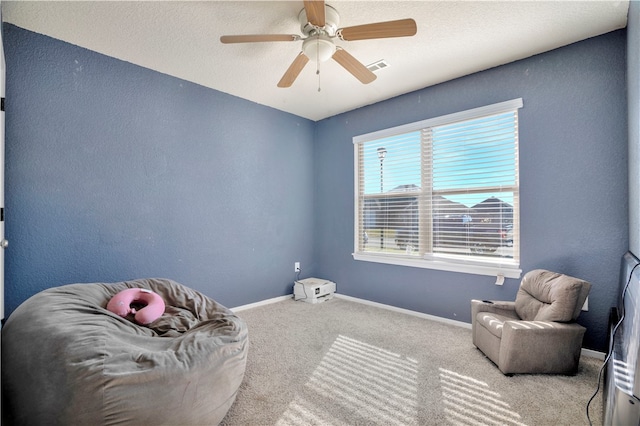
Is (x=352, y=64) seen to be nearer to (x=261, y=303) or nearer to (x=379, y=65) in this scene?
(x=379, y=65)

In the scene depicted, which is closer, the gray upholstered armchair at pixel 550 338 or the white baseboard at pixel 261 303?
the gray upholstered armchair at pixel 550 338

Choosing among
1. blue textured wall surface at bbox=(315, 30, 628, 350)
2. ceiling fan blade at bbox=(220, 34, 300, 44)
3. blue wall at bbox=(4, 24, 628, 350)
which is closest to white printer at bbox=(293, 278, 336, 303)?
blue wall at bbox=(4, 24, 628, 350)

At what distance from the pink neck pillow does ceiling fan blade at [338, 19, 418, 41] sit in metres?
2.43

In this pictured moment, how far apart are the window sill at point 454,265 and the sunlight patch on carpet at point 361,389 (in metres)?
1.24

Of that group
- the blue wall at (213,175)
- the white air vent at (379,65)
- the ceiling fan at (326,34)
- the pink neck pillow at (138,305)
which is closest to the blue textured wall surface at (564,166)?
the blue wall at (213,175)

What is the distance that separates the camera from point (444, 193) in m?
3.34

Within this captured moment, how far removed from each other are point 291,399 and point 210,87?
131 inches

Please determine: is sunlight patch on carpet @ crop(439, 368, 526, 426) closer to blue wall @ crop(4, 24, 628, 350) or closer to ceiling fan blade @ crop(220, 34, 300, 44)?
blue wall @ crop(4, 24, 628, 350)

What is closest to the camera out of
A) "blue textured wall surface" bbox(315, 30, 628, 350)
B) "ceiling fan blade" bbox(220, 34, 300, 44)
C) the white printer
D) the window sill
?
"ceiling fan blade" bbox(220, 34, 300, 44)

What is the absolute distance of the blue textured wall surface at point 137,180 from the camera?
238 cm

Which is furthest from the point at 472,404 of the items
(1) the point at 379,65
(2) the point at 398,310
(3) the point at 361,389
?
(1) the point at 379,65

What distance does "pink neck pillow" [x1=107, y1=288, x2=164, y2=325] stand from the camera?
2143 mm

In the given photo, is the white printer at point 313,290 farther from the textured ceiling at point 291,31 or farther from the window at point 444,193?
the textured ceiling at point 291,31

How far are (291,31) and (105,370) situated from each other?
258cm
